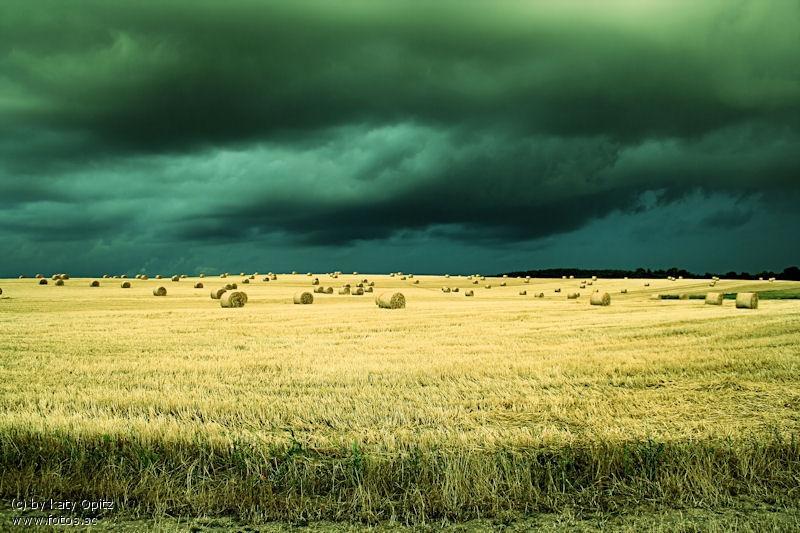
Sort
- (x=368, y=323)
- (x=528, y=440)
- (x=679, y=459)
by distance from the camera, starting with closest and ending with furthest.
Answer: (x=679, y=459) < (x=528, y=440) < (x=368, y=323)

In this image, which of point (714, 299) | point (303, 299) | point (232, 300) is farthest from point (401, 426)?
point (714, 299)

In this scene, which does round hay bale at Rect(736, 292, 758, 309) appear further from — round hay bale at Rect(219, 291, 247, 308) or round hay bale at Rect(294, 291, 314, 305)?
round hay bale at Rect(219, 291, 247, 308)

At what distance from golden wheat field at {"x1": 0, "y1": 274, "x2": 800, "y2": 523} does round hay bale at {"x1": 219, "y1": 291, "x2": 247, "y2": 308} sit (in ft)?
52.9

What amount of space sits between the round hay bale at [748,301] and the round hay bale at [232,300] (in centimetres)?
2819

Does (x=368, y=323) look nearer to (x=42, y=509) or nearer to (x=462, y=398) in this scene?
(x=462, y=398)

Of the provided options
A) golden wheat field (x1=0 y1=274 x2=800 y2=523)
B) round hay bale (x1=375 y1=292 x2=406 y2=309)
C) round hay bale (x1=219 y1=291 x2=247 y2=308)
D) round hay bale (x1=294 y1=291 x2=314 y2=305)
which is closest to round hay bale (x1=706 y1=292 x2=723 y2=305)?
round hay bale (x1=375 y1=292 x2=406 y2=309)

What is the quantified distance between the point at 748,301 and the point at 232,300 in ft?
93.8

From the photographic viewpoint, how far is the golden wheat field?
5590 mm

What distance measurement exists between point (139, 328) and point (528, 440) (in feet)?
56.8

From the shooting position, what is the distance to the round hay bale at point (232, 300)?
32250mm

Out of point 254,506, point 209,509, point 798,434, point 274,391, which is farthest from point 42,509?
point 798,434

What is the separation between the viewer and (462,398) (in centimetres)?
941

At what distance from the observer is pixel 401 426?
7.63 m

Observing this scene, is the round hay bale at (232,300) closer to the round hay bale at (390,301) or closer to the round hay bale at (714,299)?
the round hay bale at (390,301)
